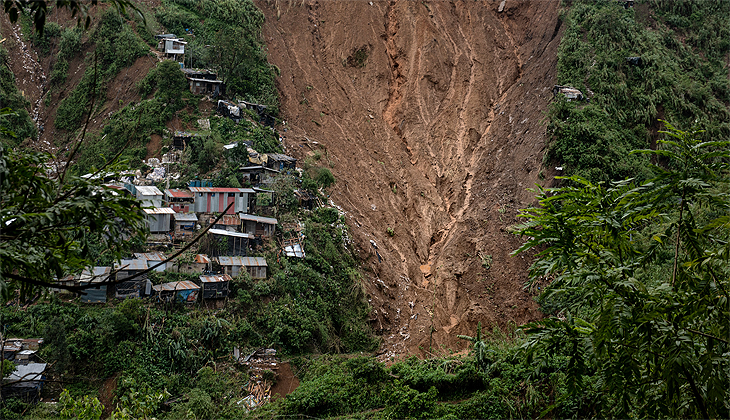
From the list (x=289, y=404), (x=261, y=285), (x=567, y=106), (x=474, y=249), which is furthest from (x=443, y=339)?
(x=567, y=106)

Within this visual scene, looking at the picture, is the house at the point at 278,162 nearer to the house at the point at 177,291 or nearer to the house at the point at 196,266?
the house at the point at 196,266

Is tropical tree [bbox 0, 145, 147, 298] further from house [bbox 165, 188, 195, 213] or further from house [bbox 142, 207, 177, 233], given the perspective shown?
house [bbox 165, 188, 195, 213]

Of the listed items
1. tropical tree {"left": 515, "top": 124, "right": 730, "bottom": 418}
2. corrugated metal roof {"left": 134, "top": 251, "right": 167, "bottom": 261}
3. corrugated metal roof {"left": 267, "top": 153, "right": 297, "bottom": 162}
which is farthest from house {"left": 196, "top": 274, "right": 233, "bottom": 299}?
tropical tree {"left": 515, "top": 124, "right": 730, "bottom": 418}

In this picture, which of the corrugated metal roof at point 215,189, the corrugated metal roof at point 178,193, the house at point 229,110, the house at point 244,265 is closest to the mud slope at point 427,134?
the house at point 229,110

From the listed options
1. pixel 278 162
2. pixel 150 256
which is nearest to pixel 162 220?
pixel 150 256

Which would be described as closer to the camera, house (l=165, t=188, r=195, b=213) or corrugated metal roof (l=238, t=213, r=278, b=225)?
house (l=165, t=188, r=195, b=213)

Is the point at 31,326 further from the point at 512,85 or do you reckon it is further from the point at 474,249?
the point at 512,85

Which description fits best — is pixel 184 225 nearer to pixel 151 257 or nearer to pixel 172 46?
pixel 151 257
